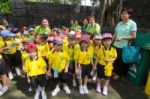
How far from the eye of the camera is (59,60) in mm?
5844

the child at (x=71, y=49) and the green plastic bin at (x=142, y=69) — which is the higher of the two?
the child at (x=71, y=49)

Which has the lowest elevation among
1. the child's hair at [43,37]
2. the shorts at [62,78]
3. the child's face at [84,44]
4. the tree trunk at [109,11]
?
the shorts at [62,78]

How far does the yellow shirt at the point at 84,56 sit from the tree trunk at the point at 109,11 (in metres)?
4.82

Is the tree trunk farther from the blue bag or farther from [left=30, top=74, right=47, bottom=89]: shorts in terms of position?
[left=30, top=74, right=47, bottom=89]: shorts

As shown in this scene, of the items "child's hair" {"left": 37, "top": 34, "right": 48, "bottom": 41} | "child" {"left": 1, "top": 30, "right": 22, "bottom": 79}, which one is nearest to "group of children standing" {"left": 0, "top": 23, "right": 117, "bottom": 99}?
"child's hair" {"left": 37, "top": 34, "right": 48, "bottom": 41}

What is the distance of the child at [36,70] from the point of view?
5598 millimetres

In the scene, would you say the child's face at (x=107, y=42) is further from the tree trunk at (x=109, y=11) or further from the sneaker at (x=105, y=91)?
the tree trunk at (x=109, y=11)

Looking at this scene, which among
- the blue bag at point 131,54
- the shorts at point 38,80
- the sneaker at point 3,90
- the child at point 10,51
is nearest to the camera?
the shorts at point 38,80

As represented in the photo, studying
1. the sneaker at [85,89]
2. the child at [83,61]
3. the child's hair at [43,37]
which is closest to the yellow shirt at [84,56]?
the child at [83,61]

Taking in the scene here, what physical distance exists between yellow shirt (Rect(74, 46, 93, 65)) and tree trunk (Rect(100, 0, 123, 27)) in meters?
4.82

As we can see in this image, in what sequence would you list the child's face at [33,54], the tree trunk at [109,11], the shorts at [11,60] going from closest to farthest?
the child's face at [33,54] < the shorts at [11,60] < the tree trunk at [109,11]

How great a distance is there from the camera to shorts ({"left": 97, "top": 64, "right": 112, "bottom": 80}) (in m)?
5.95

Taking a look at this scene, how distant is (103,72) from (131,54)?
31.1 inches

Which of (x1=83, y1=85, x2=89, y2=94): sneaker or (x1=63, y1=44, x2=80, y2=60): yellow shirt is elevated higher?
(x1=63, y1=44, x2=80, y2=60): yellow shirt
